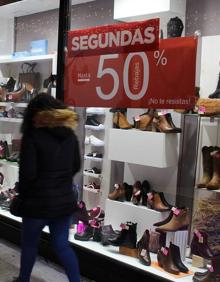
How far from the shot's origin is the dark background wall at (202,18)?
3041 millimetres

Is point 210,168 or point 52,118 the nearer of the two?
point 52,118

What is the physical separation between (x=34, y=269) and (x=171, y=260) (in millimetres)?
1069

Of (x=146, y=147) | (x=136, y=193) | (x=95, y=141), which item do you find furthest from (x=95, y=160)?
(x=146, y=147)

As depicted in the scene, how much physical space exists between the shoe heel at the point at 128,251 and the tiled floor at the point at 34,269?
33 centimetres

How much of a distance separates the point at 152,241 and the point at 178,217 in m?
0.26

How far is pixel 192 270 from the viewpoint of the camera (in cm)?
284

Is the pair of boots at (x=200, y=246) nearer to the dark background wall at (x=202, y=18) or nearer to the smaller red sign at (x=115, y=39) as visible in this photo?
the smaller red sign at (x=115, y=39)

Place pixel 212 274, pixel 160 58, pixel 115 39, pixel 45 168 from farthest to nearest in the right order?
pixel 115 39
pixel 160 58
pixel 212 274
pixel 45 168

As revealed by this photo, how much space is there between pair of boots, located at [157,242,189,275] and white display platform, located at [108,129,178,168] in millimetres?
617

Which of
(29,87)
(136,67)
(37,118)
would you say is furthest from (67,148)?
(29,87)

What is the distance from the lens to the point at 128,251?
301 cm

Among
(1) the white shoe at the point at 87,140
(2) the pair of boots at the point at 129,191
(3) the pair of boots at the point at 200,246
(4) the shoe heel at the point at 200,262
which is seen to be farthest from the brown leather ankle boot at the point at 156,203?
(1) the white shoe at the point at 87,140

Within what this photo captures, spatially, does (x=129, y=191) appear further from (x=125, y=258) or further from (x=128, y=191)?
(x=125, y=258)

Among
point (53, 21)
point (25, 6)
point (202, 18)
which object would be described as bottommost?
point (202, 18)
